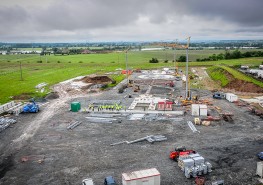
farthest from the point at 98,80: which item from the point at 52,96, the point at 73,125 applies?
the point at 73,125

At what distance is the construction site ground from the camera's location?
20.8m

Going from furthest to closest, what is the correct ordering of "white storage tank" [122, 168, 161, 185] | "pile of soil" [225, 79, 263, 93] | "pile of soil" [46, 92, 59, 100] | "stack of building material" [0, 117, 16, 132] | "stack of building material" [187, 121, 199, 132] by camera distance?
"pile of soil" [225, 79, 263, 93]
"pile of soil" [46, 92, 59, 100]
"stack of building material" [0, 117, 16, 132]
"stack of building material" [187, 121, 199, 132]
"white storage tank" [122, 168, 161, 185]

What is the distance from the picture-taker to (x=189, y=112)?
37.5 m

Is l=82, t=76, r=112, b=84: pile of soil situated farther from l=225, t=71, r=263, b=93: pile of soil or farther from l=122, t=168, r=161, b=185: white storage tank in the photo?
l=122, t=168, r=161, b=185: white storage tank

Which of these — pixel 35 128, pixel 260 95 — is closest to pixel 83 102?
pixel 35 128

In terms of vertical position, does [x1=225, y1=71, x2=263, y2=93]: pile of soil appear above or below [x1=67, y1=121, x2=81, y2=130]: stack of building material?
above

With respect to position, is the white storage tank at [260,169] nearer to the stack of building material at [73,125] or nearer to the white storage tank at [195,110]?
the white storage tank at [195,110]

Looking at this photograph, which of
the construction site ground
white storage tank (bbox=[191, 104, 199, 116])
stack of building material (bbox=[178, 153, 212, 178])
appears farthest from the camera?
white storage tank (bbox=[191, 104, 199, 116])

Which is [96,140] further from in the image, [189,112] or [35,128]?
[189,112]

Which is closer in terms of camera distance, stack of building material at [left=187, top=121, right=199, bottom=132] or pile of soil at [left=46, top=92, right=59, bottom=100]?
stack of building material at [left=187, top=121, right=199, bottom=132]

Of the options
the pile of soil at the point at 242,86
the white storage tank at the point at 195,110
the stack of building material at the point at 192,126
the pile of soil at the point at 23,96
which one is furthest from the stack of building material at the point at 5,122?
the pile of soil at the point at 242,86

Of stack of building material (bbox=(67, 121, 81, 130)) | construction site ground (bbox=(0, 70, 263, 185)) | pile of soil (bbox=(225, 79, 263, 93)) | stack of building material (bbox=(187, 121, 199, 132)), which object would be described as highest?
pile of soil (bbox=(225, 79, 263, 93))

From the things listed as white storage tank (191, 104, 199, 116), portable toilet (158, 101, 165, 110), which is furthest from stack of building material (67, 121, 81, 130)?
white storage tank (191, 104, 199, 116)

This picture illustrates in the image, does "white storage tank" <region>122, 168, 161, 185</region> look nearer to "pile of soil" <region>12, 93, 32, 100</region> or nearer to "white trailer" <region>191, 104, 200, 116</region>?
"white trailer" <region>191, 104, 200, 116</region>
